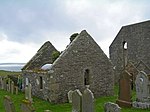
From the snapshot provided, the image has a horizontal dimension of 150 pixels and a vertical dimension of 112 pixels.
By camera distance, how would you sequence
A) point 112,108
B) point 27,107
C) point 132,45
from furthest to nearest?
1. point 132,45
2. point 112,108
3. point 27,107

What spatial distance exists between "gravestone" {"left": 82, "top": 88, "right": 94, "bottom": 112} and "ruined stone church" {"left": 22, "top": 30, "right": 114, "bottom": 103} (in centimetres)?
668

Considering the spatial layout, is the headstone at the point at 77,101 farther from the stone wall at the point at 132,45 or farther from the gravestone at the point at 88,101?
the stone wall at the point at 132,45

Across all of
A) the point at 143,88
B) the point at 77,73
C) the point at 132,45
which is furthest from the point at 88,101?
the point at 132,45

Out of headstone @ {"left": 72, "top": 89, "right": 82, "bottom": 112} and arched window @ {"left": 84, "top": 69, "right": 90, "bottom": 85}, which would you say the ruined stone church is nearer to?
arched window @ {"left": 84, "top": 69, "right": 90, "bottom": 85}

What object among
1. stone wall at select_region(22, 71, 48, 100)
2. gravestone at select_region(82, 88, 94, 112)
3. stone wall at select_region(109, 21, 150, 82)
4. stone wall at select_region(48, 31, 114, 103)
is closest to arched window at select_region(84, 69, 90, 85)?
stone wall at select_region(48, 31, 114, 103)

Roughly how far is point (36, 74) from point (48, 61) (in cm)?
279

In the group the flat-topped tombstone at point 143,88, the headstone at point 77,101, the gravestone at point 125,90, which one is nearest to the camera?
the headstone at point 77,101

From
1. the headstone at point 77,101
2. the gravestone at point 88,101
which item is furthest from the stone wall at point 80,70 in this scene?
the gravestone at point 88,101

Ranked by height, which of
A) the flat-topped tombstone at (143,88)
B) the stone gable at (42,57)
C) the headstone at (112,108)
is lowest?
the headstone at (112,108)

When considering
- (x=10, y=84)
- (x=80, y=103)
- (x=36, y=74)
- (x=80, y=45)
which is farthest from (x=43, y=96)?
(x=80, y=103)

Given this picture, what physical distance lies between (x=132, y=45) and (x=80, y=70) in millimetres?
13285

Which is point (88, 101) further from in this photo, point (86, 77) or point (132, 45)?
point (132, 45)

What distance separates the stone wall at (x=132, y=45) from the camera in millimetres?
29125

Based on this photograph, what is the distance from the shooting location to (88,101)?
11164 mm
